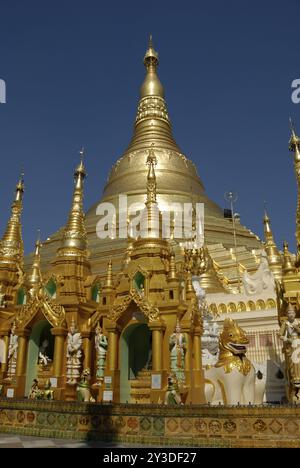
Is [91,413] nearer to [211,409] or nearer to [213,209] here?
[211,409]

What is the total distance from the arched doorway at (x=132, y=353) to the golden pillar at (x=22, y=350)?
3.78m

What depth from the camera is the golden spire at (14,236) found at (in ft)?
60.6

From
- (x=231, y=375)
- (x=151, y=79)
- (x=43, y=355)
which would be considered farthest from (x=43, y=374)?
(x=151, y=79)

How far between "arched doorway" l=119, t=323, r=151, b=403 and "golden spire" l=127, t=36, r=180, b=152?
2218cm

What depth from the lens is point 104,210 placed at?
97.7 feet

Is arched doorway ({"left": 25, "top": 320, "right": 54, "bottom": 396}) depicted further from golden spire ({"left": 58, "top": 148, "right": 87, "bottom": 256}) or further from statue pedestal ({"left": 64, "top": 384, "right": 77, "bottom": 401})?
golden spire ({"left": 58, "top": 148, "right": 87, "bottom": 256})

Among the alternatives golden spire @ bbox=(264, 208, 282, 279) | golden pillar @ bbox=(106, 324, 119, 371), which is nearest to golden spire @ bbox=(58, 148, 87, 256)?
golden pillar @ bbox=(106, 324, 119, 371)

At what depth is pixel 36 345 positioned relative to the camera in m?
14.1

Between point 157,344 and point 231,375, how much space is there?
7.45 feet

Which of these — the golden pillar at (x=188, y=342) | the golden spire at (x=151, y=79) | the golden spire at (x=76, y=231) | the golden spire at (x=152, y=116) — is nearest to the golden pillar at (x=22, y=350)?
the golden spire at (x=76, y=231)

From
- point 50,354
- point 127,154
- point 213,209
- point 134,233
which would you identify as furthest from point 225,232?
point 50,354

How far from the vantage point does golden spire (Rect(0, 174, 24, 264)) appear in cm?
1848

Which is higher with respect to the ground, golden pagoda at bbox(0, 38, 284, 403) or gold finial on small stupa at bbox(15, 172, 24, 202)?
gold finial on small stupa at bbox(15, 172, 24, 202)

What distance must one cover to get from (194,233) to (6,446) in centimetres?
1734
